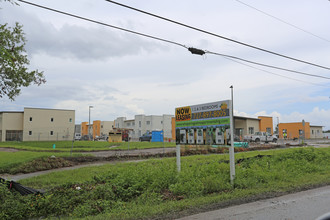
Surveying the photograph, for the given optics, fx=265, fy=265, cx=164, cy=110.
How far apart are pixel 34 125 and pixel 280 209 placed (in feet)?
191

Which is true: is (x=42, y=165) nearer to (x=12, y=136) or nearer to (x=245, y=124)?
(x=12, y=136)

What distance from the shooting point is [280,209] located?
646 centimetres

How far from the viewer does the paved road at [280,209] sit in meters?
5.84

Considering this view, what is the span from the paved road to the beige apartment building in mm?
52647

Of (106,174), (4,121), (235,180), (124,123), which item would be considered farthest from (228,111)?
(124,123)

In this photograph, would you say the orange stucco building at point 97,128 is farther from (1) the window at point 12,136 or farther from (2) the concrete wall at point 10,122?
(1) the window at point 12,136

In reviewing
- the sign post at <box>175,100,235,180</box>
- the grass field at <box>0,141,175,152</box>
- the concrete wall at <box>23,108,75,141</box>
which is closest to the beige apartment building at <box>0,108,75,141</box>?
the concrete wall at <box>23,108,75,141</box>

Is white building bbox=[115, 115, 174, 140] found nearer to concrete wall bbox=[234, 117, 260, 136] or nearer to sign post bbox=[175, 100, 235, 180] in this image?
concrete wall bbox=[234, 117, 260, 136]

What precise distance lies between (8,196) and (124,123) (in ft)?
257

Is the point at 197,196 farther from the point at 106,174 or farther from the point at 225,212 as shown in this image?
the point at 106,174

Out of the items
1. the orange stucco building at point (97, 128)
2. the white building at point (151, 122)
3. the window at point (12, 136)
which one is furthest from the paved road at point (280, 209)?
the orange stucco building at point (97, 128)

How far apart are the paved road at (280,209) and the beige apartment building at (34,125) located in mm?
52647

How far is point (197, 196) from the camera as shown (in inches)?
293

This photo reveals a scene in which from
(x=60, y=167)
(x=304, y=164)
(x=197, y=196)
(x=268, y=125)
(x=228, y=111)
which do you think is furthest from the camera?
(x=268, y=125)
